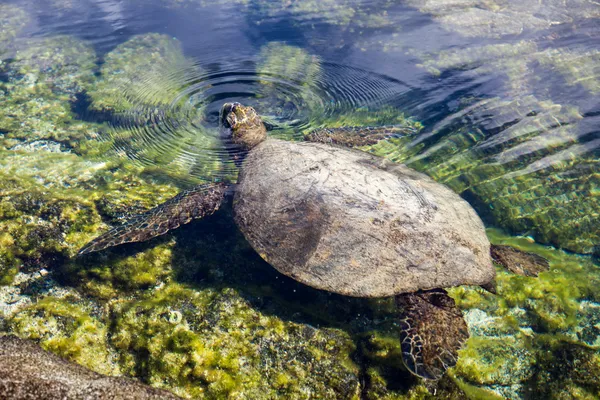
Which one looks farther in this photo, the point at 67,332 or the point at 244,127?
the point at 244,127

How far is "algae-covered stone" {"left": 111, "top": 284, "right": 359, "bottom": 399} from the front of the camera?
2930 mm

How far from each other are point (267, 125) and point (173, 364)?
14.7 ft

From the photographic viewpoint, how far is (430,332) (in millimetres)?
3287

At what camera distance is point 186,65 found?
8.59 metres

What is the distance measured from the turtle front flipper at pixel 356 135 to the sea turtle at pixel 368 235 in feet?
5.02

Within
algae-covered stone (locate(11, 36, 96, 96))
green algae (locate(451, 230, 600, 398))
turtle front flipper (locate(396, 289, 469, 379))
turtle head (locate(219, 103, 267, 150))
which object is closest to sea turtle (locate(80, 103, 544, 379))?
turtle front flipper (locate(396, 289, 469, 379))

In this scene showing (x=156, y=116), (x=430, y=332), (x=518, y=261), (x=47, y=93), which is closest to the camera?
(x=430, y=332)

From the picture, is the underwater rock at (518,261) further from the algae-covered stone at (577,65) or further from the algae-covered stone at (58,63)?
the algae-covered stone at (58,63)

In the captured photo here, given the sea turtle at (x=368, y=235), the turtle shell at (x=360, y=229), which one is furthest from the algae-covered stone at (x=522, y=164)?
the turtle shell at (x=360, y=229)

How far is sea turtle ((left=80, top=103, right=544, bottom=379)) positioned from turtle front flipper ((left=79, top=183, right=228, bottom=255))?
18mm

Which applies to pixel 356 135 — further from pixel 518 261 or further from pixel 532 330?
pixel 532 330

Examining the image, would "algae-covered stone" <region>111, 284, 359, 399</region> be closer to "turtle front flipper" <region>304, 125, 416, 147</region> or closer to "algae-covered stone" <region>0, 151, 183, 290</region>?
"algae-covered stone" <region>0, 151, 183, 290</region>

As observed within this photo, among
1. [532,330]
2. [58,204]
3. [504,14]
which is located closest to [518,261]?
[532,330]

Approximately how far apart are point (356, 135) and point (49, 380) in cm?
512
